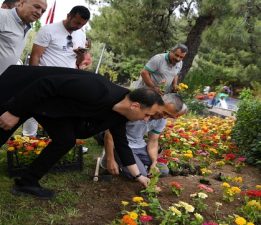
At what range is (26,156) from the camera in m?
3.75

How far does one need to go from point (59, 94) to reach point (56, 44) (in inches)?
62.7

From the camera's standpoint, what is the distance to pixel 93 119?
3135mm

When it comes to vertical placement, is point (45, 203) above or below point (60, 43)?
below

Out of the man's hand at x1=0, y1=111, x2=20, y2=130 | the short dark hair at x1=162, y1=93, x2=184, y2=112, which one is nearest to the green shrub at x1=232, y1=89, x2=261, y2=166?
the short dark hair at x1=162, y1=93, x2=184, y2=112

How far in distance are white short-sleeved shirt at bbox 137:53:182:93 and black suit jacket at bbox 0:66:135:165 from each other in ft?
7.92

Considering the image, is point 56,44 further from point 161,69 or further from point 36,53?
point 161,69

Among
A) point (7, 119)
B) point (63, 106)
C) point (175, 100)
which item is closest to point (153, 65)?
point (175, 100)

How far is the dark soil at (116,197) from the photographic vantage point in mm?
3069

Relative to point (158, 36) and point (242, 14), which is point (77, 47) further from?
point (158, 36)

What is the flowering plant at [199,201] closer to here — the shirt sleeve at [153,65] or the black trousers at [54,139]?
the black trousers at [54,139]

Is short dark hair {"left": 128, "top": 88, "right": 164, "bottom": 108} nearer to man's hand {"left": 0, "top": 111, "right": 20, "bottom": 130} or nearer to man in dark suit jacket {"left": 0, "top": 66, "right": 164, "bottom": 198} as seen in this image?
man in dark suit jacket {"left": 0, "top": 66, "right": 164, "bottom": 198}

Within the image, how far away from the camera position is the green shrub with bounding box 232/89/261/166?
5.37 meters

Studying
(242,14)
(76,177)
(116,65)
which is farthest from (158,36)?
(116,65)

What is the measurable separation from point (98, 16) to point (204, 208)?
12.9 m
